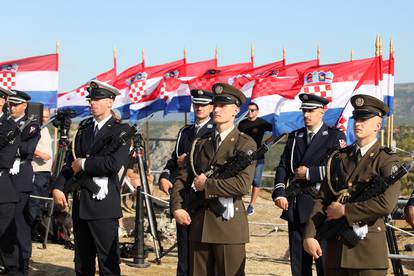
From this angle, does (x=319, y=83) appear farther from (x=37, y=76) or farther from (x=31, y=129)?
(x=31, y=129)

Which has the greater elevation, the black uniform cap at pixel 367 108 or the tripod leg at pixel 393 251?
the black uniform cap at pixel 367 108

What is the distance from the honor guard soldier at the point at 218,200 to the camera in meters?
5.37

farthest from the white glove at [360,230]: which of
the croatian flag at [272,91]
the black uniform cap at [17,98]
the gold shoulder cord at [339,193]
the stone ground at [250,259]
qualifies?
the croatian flag at [272,91]

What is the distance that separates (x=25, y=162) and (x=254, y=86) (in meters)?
7.08

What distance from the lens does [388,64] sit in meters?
12.6

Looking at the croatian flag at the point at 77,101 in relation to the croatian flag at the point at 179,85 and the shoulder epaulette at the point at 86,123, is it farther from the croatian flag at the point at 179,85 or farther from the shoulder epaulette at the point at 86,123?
the shoulder epaulette at the point at 86,123

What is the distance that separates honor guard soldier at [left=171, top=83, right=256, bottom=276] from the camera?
5.37 meters

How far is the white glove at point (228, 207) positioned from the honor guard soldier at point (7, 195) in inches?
100

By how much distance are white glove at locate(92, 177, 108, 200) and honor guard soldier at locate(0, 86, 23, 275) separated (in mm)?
1204

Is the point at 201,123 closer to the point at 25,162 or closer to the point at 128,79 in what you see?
the point at 25,162

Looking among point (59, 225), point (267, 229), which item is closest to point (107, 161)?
point (59, 225)

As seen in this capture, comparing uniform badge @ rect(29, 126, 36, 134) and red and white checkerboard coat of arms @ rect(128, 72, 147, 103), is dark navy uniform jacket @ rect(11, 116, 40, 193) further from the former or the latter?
red and white checkerboard coat of arms @ rect(128, 72, 147, 103)

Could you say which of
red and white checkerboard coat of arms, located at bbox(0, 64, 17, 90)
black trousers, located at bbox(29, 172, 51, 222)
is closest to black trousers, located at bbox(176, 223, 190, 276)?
black trousers, located at bbox(29, 172, 51, 222)

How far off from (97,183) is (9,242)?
1.80 metres
